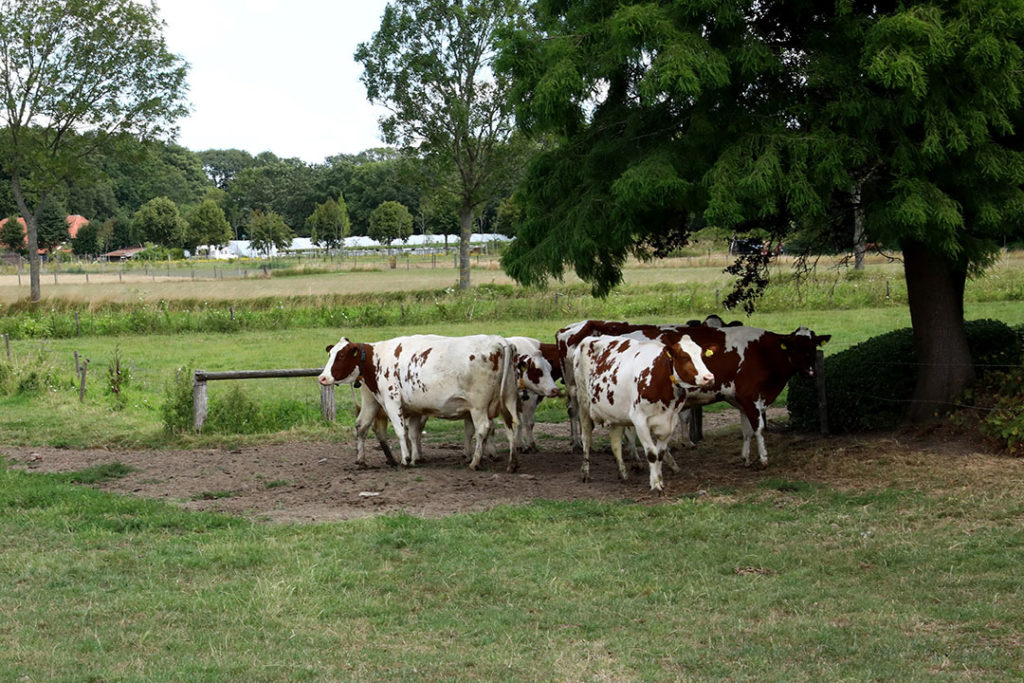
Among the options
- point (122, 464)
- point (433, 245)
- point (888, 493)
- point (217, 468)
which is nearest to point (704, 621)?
point (888, 493)

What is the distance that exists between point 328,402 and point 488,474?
5.65 m

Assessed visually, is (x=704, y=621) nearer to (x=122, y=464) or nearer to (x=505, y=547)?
(x=505, y=547)

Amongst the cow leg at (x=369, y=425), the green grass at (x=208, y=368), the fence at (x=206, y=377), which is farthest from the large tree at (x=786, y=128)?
the green grass at (x=208, y=368)

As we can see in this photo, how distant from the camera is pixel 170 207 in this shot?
111 metres

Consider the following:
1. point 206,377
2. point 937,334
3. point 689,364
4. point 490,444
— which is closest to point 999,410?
point 937,334

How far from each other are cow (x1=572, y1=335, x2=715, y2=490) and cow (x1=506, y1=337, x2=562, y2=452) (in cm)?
156

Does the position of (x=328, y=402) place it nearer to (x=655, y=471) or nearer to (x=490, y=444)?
(x=490, y=444)

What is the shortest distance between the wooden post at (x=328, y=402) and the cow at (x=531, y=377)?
4184mm

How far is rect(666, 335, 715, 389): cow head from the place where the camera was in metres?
11.2

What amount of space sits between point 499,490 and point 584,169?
13.1 feet

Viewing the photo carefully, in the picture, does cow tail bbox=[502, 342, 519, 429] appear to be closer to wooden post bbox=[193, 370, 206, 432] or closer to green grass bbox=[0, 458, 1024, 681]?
green grass bbox=[0, 458, 1024, 681]

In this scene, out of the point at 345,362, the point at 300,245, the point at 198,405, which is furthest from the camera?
the point at 300,245

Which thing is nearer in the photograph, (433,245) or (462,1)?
(462,1)

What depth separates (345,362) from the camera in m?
14.2
